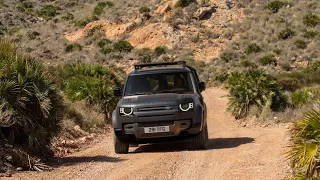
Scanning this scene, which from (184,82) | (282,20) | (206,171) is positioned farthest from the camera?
(282,20)

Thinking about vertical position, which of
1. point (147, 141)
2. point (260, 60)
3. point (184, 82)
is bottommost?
point (260, 60)

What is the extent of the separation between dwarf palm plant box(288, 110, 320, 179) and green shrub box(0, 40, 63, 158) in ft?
15.5

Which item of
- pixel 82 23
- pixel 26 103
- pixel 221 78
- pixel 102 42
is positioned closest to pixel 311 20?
pixel 221 78

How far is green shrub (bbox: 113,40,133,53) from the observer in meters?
44.7

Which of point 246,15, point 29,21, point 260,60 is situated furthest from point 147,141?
point 29,21

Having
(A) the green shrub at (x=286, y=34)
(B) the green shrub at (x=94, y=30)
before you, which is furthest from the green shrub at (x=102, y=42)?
(A) the green shrub at (x=286, y=34)

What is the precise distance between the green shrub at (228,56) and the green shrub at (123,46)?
8924 mm

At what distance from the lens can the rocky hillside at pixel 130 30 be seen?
43.7 meters

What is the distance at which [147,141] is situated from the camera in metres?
10.2

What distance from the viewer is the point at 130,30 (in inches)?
1908

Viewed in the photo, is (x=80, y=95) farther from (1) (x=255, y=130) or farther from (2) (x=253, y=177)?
(2) (x=253, y=177)

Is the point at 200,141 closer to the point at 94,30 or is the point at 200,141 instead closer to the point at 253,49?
the point at 253,49

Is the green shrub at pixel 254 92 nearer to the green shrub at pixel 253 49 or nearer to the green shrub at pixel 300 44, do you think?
the green shrub at pixel 253 49

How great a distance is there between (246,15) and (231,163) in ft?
139
